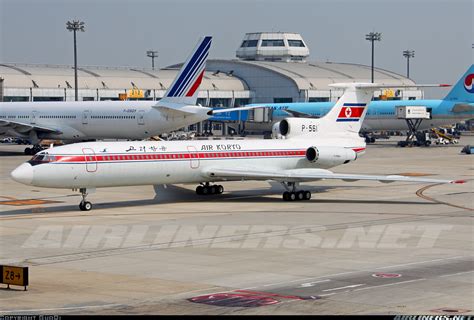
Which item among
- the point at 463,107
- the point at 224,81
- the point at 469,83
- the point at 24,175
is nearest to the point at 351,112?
the point at 24,175

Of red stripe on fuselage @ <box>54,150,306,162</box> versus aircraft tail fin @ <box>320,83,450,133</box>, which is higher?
Result: aircraft tail fin @ <box>320,83,450,133</box>

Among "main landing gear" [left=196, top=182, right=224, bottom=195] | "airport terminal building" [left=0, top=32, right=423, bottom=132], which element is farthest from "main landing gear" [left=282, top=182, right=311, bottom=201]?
"airport terminal building" [left=0, top=32, right=423, bottom=132]

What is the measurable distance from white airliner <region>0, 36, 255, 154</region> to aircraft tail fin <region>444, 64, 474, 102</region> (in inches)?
1294

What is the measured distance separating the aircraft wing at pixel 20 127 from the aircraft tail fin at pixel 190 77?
13326 millimetres

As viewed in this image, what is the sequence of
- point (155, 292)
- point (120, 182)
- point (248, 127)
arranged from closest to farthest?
point (155, 292)
point (120, 182)
point (248, 127)

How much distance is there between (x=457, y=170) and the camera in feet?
210

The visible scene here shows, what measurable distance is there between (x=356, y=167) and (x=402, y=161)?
27.0 ft

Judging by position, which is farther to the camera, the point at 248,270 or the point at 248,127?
the point at 248,127

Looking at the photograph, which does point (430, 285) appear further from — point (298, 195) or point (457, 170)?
point (457, 170)

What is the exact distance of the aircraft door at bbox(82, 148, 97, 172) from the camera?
40031 mm

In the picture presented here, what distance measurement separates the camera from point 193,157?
4406 cm

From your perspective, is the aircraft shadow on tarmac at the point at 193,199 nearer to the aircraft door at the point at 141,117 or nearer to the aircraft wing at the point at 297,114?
the aircraft door at the point at 141,117

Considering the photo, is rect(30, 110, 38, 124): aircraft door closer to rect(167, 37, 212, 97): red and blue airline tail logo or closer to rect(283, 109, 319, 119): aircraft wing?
rect(167, 37, 212, 97): red and blue airline tail logo

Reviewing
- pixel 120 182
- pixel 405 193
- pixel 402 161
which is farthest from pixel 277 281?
pixel 402 161
